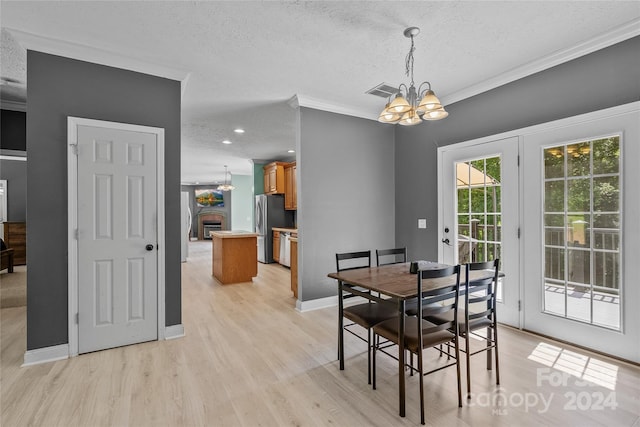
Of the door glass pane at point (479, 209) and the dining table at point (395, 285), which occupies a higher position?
the door glass pane at point (479, 209)

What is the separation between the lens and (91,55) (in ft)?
8.91

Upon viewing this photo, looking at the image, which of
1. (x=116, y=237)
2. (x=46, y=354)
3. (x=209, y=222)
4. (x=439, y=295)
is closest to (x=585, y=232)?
(x=439, y=295)

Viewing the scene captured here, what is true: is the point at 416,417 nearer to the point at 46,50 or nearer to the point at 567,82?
the point at 567,82

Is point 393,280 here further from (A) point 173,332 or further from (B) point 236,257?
(B) point 236,257

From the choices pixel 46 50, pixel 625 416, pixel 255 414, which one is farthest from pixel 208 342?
pixel 625 416

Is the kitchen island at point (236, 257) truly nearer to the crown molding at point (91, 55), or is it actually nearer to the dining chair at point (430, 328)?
the crown molding at point (91, 55)

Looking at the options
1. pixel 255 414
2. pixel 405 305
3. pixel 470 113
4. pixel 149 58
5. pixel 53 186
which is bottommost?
pixel 255 414

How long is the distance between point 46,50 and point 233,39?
1.59 m

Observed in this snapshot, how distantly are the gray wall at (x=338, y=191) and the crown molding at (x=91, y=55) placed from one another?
61.6 inches

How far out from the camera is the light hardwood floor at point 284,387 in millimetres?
1855

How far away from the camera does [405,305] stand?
193 cm

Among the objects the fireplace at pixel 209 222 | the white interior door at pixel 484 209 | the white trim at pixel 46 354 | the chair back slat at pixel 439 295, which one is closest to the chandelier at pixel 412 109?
the chair back slat at pixel 439 295

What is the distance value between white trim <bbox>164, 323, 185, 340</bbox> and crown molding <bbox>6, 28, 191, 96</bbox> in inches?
99.5

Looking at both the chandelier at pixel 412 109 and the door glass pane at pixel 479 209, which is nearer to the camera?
the chandelier at pixel 412 109
